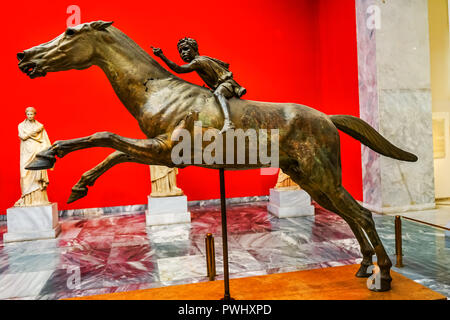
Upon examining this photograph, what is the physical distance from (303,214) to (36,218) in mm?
5733

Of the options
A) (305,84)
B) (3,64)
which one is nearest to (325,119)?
(305,84)

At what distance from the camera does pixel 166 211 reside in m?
7.88

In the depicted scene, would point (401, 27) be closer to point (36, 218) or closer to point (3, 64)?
point (36, 218)

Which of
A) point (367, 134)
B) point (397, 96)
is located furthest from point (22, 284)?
point (397, 96)

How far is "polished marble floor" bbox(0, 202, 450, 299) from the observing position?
4.41 metres

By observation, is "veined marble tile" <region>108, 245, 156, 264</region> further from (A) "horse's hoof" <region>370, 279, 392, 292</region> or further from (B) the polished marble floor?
(A) "horse's hoof" <region>370, 279, 392, 292</region>

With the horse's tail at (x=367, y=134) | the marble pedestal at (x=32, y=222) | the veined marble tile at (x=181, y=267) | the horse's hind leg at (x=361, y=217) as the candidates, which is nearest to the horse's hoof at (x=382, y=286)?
the horse's hind leg at (x=361, y=217)

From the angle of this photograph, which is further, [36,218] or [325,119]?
[36,218]

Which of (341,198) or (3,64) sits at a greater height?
(3,64)

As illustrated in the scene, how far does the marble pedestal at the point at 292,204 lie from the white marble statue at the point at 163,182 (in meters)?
2.30

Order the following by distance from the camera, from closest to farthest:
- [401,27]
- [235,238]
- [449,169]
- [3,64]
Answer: [235,238] < [401,27] < [3,64] < [449,169]

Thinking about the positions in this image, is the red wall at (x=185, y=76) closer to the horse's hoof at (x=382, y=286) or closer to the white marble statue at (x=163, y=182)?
the white marble statue at (x=163, y=182)

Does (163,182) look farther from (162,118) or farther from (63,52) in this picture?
(63,52)

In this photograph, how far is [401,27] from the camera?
8039 mm
